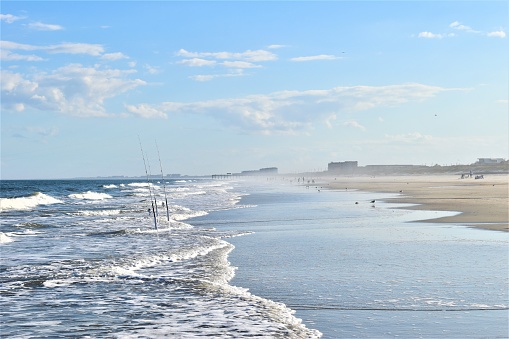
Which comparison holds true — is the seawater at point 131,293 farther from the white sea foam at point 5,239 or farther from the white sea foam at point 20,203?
the white sea foam at point 20,203

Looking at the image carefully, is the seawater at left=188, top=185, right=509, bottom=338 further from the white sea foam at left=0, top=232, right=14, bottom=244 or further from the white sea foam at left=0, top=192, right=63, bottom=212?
the white sea foam at left=0, top=192, right=63, bottom=212

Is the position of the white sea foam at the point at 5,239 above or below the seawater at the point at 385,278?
below

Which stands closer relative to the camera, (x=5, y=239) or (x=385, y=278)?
(x=385, y=278)

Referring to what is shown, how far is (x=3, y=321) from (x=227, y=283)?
390 cm

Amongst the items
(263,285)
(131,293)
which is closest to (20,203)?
(131,293)

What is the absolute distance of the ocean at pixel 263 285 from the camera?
7086 millimetres

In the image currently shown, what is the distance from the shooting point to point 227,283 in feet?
33.0

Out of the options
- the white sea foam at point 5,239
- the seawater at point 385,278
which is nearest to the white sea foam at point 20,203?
the white sea foam at point 5,239

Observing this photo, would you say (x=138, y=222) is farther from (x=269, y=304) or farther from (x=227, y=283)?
(x=269, y=304)

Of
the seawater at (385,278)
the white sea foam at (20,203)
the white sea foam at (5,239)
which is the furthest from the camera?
the white sea foam at (20,203)

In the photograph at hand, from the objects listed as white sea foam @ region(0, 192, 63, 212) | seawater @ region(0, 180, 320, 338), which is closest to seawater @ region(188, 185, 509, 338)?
seawater @ region(0, 180, 320, 338)

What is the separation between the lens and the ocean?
709 centimetres

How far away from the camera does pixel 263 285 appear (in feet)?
32.0

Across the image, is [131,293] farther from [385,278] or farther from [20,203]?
[20,203]
